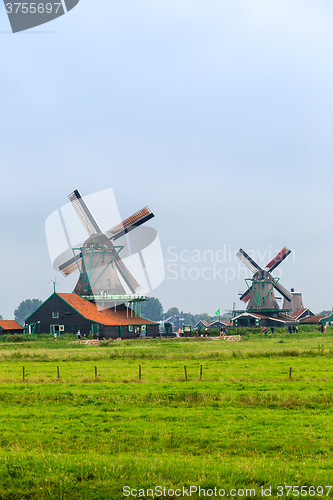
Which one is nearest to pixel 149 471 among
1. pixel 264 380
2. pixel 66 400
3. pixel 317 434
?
pixel 317 434

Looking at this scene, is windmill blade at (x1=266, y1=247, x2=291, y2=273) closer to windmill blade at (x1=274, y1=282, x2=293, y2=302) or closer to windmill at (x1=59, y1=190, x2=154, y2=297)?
windmill blade at (x1=274, y1=282, x2=293, y2=302)

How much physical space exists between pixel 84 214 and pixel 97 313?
45.1ft

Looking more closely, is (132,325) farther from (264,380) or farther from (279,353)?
(264,380)

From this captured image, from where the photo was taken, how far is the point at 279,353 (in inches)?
1500

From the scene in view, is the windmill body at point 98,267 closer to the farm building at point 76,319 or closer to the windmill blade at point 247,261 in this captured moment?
the farm building at point 76,319

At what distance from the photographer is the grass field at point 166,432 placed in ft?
38.0

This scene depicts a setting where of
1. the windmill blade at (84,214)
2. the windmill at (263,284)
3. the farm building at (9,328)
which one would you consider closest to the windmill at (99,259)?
the windmill blade at (84,214)

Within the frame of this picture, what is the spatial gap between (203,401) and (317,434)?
18.9 ft

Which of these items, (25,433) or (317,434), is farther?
(25,433)

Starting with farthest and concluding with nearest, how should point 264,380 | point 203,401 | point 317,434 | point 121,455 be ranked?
point 264,380 < point 203,401 < point 317,434 < point 121,455

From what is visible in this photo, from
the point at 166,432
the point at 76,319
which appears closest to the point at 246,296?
the point at 76,319

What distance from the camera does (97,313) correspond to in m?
70.8

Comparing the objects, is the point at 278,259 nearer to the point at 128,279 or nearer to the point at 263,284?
the point at 263,284

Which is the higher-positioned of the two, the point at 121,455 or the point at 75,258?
the point at 75,258
